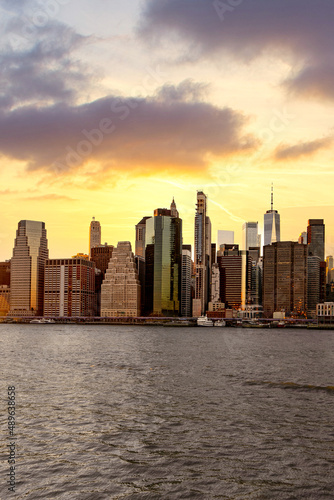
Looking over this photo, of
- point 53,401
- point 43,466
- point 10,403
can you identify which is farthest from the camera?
point 53,401

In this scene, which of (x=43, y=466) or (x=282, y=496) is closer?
(x=282, y=496)

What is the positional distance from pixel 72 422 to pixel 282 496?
793 inches

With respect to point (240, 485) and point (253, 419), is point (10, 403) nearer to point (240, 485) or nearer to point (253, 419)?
point (253, 419)

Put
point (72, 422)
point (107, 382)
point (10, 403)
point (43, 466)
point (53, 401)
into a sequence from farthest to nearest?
point (107, 382) → point (53, 401) → point (10, 403) → point (72, 422) → point (43, 466)

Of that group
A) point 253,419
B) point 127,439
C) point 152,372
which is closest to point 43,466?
point 127,439

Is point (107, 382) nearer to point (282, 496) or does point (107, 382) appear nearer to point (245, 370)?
point (245, 370)

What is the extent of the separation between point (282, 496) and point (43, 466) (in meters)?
14.2

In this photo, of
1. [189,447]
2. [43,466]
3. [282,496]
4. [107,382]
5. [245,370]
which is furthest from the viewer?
[245,370]

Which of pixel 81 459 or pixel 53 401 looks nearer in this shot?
pixel 81 459

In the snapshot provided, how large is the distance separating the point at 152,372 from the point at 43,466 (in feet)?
156

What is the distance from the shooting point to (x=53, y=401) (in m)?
51.4

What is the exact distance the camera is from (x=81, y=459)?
33.6 m

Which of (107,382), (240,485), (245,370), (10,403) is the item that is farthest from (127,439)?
(245,370)

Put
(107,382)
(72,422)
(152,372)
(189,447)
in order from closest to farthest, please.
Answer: (189,447), (72,422), (107,382), (152,372)
